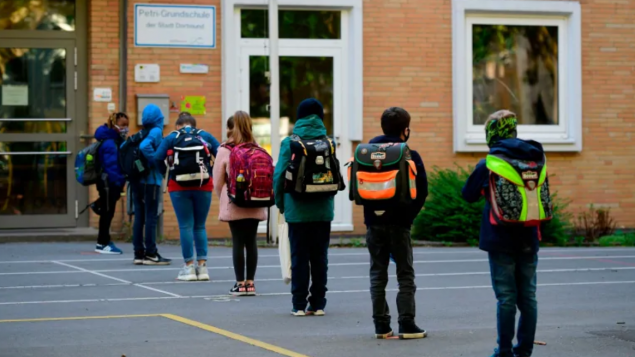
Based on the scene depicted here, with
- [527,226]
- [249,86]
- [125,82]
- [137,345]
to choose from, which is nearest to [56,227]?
[125,82]

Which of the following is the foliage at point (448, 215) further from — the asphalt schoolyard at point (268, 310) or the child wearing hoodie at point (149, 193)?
the child wearing hoodie at point (149, 193)

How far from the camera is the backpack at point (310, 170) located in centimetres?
949

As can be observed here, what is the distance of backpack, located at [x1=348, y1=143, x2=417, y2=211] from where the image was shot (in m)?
8.20

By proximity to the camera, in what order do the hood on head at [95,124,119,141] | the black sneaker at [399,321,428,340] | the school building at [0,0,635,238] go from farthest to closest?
the school building at [0,0,635,238] → the hood on head at [95,124,119,141] → the black sneaker at [399,321,428,340]

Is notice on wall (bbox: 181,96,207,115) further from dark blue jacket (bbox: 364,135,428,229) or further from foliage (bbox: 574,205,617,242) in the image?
dark blue jacket (bbox: 364,135,428,229)

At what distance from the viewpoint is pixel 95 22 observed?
16.9m

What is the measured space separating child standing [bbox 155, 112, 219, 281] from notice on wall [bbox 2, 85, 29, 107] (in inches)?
220

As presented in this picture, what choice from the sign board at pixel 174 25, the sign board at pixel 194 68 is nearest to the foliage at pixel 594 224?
the sign board at pixel 194 68

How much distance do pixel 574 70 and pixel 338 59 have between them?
4047 mm

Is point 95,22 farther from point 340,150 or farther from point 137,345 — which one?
point 137,345

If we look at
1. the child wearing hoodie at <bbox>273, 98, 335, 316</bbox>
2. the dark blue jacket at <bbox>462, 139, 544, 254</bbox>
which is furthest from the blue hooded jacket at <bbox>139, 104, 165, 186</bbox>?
the dark blue jacket at <bbox>462, 139, 544, 254</bbox>

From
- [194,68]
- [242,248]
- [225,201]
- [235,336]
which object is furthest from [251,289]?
[194,68]

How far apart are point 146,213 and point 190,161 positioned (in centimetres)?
177

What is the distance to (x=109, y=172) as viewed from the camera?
48.6 feet
